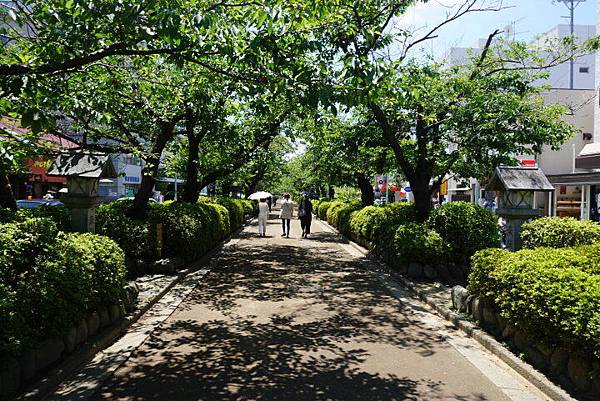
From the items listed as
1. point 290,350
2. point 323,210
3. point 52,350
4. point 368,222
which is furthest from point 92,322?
point 323,210

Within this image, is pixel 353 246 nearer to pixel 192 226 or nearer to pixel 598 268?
pixel 192 226

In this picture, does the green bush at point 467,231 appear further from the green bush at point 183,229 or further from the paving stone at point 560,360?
the green bush at point 183,229

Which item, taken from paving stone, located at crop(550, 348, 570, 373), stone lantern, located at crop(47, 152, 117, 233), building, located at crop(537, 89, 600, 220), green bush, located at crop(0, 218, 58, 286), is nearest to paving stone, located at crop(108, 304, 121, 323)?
green bush, located at crop(0, 218, 58, 286)

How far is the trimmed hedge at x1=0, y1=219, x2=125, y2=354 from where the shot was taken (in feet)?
13.9

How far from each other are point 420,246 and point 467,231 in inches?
43.6

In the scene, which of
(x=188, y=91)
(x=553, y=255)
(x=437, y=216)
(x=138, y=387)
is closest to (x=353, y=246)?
(x=437, y=216)

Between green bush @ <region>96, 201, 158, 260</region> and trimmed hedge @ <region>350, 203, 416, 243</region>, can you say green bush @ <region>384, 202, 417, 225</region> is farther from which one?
green bush @ <region>96, 201, 158, 260</region>

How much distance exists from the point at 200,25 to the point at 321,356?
12.6 feet

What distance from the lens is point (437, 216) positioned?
10.9 m

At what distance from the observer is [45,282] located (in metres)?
4.74

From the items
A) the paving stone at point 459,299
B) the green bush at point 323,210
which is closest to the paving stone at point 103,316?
the paving stone at point 459,299

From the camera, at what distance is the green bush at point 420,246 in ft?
33.4

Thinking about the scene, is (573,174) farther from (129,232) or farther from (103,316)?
(103,316)

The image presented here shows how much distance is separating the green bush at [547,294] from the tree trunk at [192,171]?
31.7 feet
